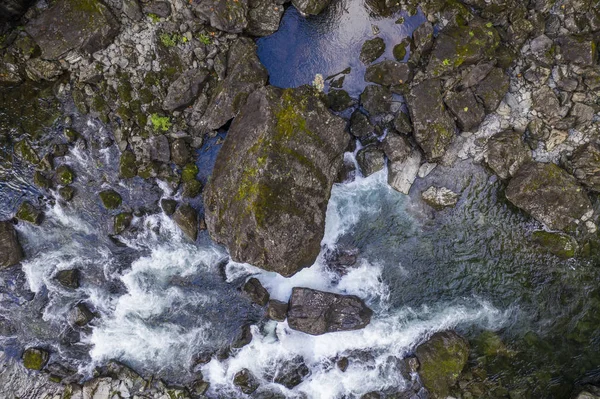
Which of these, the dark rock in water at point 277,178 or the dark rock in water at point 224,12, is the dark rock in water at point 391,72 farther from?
the dark rock in water at point 224,12

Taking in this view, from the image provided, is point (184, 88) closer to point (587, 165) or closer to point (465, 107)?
point (465, 107)

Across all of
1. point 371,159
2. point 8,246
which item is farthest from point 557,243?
point 8,246

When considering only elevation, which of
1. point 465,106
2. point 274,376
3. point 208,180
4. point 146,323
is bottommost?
point 274,376

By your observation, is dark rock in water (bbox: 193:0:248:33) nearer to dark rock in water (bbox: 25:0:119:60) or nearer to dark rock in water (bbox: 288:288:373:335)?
dark rock in water (bbox: 25:0:119:60)

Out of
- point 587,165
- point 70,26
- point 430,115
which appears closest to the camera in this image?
point 70,26

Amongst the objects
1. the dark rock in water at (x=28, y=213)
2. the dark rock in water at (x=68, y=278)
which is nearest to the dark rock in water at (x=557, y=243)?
the dark rock in water at (x=68, y=278)

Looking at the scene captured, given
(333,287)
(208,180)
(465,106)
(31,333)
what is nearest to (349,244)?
(333,287)

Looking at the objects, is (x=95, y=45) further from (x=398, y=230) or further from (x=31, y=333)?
(x=398, y=230)
